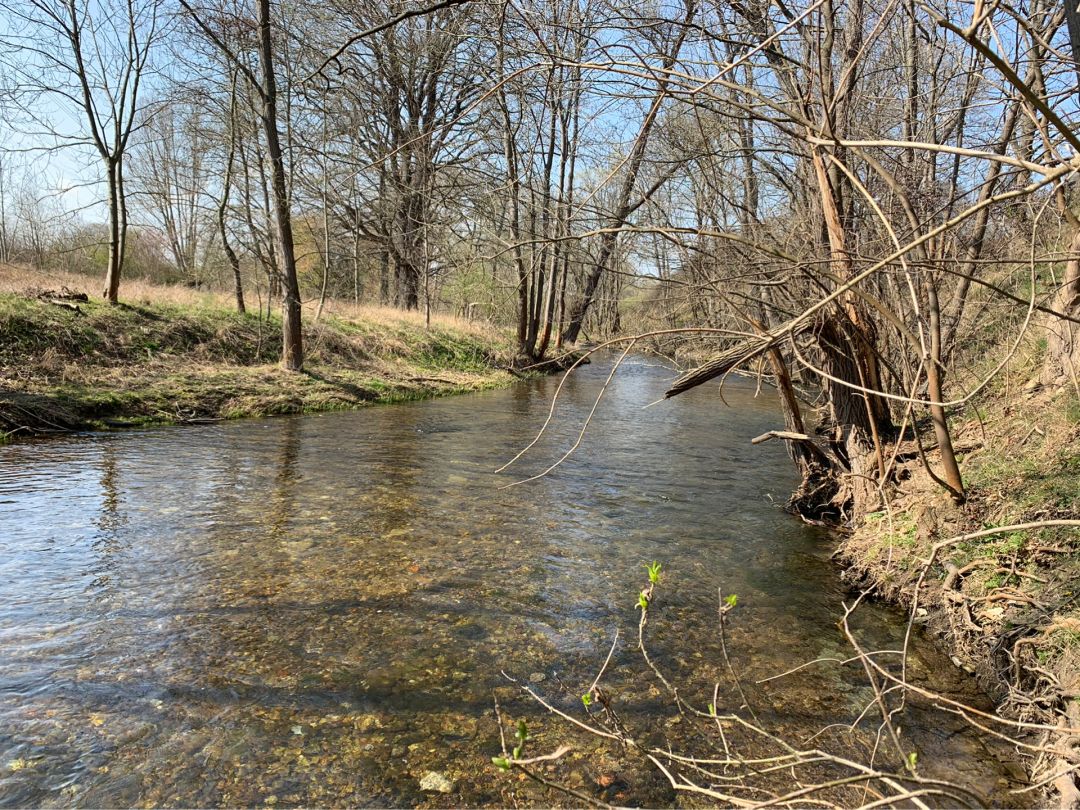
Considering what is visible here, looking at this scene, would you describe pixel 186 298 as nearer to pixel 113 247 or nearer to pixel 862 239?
pixel 113 247

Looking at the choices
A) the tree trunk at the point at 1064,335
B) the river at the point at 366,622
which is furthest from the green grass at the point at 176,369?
the tree trunk at the point at 1064,335

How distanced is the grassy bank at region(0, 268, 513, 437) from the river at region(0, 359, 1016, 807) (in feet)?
5.97

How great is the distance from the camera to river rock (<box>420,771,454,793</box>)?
287 cm

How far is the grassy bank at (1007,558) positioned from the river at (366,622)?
274mm

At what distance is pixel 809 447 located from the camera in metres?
7.09

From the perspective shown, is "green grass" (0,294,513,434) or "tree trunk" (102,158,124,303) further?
"tree trunk" (102,158,124,303)

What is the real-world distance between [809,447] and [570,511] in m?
2.63

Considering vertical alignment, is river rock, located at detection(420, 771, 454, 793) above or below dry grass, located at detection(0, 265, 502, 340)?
below

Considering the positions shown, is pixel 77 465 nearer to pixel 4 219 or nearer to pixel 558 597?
pixel 558 597

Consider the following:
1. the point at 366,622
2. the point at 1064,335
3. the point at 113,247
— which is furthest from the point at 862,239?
the point at 113,247

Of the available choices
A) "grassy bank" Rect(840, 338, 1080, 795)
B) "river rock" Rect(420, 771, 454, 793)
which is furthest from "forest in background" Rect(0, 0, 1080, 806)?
"river rock" Rect(420, 771, 454, 793)

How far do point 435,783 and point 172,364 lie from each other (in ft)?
39.7

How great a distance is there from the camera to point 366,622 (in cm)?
427

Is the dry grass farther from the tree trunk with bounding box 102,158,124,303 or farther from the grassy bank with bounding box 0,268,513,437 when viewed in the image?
the tree trunk with bounding box 102,158,124,303
